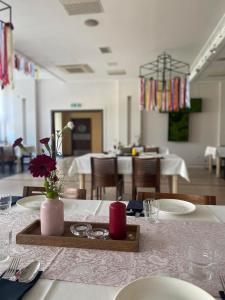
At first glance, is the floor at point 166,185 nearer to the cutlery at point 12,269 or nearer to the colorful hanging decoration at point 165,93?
the colorful hanging decoration at point 165,93

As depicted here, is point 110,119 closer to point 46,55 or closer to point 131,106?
point 131,106

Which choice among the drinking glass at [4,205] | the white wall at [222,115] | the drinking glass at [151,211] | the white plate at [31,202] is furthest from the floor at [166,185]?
the drinking glass at [151,211]

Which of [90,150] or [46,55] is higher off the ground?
A: [46,55]

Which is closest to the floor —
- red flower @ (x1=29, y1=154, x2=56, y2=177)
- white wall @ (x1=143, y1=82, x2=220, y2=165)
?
white wall @ (x1=143, y1=82, x2=220, y2=165)

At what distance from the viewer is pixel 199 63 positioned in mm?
6102

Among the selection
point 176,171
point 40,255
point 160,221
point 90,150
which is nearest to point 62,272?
point 40,255

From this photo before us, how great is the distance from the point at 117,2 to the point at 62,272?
371cm

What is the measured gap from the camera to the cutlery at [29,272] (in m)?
0.83

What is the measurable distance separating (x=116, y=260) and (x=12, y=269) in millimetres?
384

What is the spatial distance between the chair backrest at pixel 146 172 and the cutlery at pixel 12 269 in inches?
115

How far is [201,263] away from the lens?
0.89 metres

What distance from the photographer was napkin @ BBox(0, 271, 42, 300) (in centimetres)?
73

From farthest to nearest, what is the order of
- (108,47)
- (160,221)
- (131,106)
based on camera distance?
(131,106) → (108,47) → (160,221)

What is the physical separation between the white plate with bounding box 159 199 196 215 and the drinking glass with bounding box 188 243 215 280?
500 millimetres
